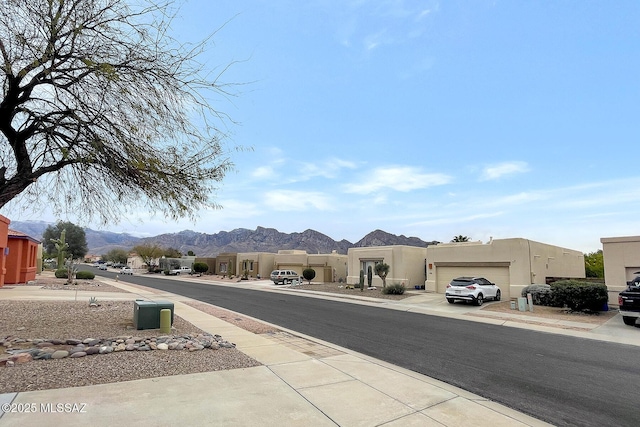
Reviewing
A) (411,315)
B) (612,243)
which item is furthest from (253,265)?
(612,243)

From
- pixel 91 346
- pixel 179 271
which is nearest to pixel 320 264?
pixel 179 271

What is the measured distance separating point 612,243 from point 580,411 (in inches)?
714

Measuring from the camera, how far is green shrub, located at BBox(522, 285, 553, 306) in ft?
68.1

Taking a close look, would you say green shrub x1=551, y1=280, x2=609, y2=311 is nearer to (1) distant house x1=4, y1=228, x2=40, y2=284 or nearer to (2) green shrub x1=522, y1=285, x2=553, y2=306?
(2) green shrub x1=522, y1=285, x2=553, y2=306

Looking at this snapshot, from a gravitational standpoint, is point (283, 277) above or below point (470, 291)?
below

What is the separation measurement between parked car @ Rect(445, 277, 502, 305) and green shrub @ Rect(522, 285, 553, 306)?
80.2 inches

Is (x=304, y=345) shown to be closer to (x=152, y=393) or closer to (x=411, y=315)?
(x=152, y=393)

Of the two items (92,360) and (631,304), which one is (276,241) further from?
(92,360)

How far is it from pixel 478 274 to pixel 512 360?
723 inches

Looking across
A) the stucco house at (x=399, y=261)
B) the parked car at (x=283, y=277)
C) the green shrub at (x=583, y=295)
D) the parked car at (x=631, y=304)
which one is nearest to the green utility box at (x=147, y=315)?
the parked car at (x=631, y=304)

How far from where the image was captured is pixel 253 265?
57.0 metres

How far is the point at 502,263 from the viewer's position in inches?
971

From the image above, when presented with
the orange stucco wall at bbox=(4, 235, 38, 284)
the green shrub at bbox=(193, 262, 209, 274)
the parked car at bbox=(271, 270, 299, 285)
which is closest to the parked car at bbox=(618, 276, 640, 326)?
the parked car at bbox=(271, 270, 299, 285)

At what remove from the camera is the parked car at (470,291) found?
21.4m
